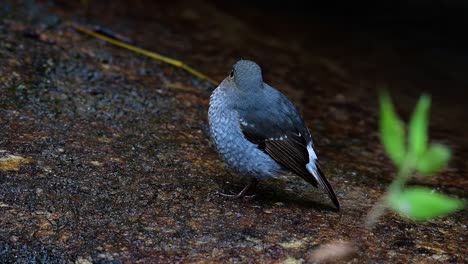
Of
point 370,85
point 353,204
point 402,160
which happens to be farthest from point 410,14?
point 402,160

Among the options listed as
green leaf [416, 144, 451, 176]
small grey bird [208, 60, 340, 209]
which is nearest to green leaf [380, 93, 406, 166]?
green leaf [416, 144, 451, 176]

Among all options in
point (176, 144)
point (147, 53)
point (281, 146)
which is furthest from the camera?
point (147, 53)

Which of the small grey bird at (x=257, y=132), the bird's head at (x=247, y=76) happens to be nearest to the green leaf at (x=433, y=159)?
the small grey bird at (x=257, y=132)

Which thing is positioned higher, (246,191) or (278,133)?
(278,133)

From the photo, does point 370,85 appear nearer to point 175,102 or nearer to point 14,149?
point 175,102

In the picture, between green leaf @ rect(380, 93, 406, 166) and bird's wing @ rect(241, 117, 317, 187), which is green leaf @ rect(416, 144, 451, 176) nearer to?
green leaf @ rect(380, 93, 406, 166)

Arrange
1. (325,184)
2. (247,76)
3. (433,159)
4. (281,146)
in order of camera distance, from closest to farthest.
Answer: (433,159), (325,184), (281,146), (247,76)

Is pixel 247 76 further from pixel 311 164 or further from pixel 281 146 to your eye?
pixel 311 164

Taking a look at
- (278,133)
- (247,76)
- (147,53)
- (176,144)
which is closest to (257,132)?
(278,133)
